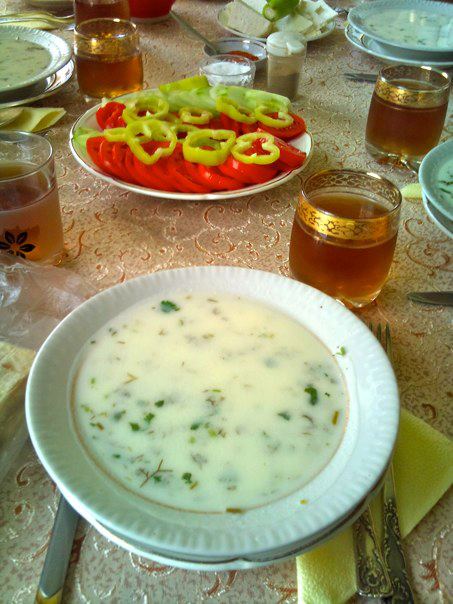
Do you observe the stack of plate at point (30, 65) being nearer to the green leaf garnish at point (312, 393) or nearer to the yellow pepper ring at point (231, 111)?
the yellow pepper ring at point (231, 111)

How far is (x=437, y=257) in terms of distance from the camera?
1.06 meters

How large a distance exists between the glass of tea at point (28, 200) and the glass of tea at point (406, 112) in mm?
733

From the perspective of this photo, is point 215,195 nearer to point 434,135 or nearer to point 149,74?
point 434,135

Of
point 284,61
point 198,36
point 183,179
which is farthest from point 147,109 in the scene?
point 198,36

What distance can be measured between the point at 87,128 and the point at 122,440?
85cm

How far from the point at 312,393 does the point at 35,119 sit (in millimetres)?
1046

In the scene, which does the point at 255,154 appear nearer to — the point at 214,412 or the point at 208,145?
the point at 208,145

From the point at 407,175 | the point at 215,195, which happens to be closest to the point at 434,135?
the point at 407,175

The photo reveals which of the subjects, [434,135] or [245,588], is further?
[434,135]

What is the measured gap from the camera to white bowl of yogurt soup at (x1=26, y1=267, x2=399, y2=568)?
0.54m

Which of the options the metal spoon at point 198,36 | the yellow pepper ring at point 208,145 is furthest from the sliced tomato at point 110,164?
the metal spoon at point 198,36

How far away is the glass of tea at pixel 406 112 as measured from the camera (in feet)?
4.00

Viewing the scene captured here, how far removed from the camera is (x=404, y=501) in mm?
647

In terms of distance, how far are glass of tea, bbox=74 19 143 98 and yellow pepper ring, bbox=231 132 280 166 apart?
494mm
